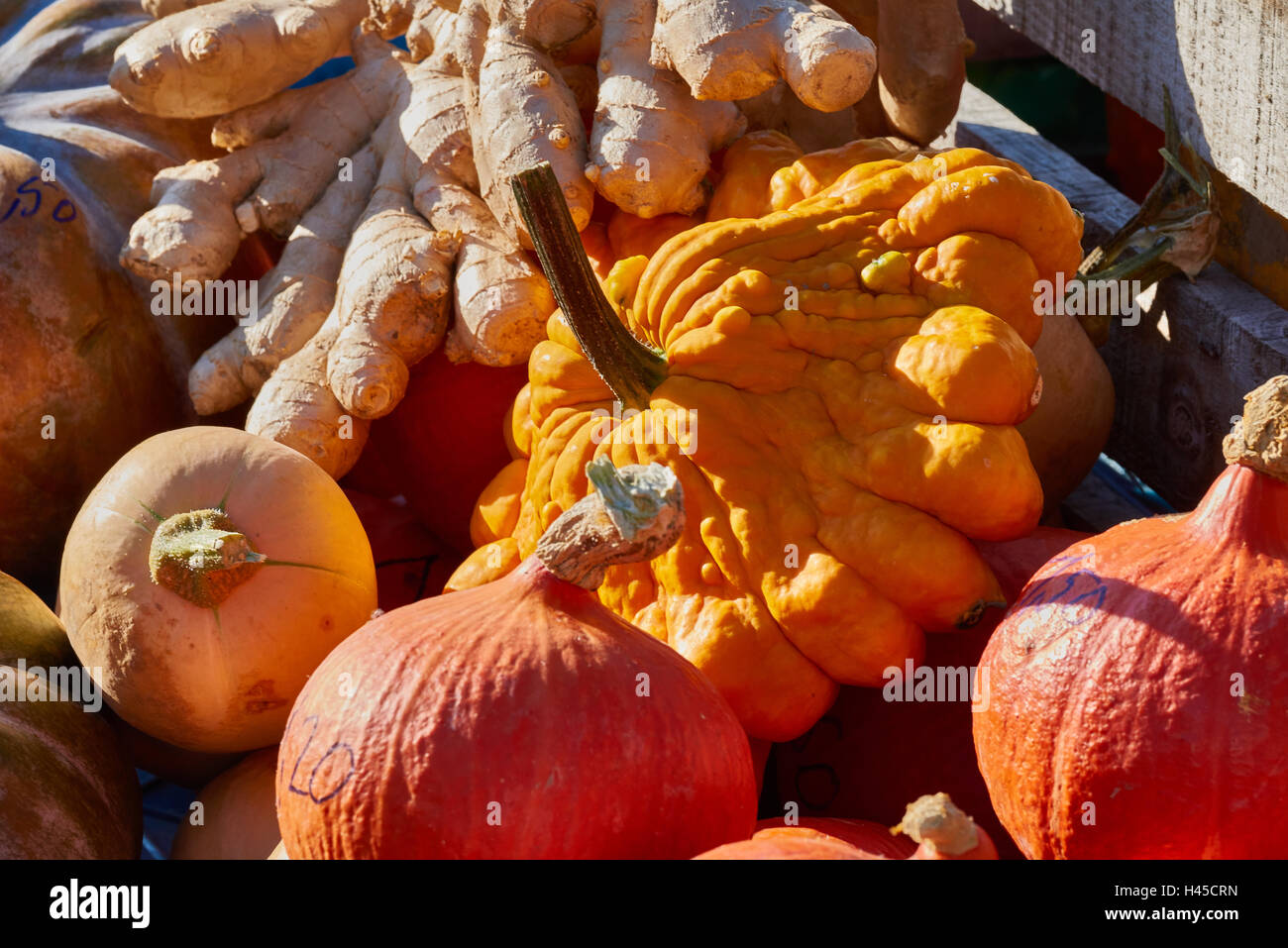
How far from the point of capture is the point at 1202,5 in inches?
66.2

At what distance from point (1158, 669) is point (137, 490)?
1166 mm

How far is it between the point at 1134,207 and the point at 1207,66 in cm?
42

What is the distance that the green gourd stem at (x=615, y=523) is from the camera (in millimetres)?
1146

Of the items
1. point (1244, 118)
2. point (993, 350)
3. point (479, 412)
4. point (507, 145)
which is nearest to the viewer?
point (993, 350)

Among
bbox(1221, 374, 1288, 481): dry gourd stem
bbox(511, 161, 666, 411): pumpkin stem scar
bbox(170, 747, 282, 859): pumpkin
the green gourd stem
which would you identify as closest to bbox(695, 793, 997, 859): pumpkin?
the green gourd stem

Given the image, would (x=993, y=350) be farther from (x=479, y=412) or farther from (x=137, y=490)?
(x=137, y=490)

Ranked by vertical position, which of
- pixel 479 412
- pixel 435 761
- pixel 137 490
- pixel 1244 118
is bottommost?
pixel 435 761

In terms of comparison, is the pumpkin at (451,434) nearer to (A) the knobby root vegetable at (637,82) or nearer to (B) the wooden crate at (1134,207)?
(A) the knobby root vegetable at (637,82)

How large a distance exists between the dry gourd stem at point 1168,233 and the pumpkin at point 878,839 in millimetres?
922

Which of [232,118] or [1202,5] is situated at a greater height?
[232,118]

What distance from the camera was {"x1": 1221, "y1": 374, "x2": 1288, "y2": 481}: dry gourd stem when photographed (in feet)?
3.63

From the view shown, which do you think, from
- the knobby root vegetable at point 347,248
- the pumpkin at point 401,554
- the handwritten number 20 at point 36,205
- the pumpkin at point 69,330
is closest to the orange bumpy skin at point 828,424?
the knobby root vegetable at point 347,248

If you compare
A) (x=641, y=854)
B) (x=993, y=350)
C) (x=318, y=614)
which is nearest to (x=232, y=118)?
(x=318, y=614)

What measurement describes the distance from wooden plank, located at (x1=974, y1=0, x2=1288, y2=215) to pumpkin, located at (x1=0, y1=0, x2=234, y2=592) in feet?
5.00
